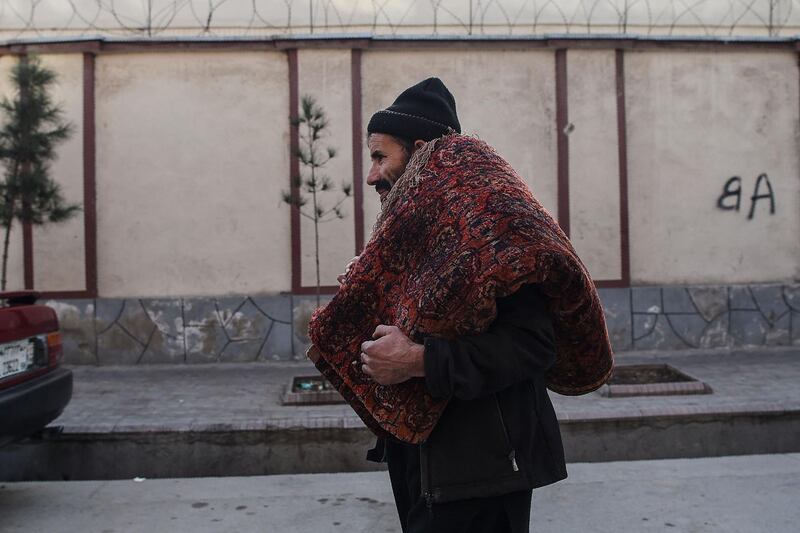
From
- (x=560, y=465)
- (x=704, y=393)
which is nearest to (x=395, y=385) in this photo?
(x=560, y=465)

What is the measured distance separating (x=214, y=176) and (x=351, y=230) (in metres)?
1.79

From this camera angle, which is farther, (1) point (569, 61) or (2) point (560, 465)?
(1) point (569, 61)

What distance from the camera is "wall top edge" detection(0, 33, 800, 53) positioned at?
8.98 meters

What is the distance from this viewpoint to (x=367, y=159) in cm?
914

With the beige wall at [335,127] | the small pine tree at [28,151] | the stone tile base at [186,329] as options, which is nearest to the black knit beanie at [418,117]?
the small pine tree at [28,151]

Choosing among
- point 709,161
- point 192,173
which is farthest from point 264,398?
point 709,161

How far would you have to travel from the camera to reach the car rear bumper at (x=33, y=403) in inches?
162

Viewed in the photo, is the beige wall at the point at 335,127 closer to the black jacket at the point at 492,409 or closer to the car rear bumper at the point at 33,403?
the car rear bumper at the point at 33,403

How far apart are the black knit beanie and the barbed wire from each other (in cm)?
770

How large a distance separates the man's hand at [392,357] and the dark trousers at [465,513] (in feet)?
0.90

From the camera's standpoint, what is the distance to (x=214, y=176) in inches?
360

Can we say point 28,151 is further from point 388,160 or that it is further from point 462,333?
point 462,333

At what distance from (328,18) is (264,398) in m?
5.03

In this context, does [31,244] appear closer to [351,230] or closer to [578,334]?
[351,230]
